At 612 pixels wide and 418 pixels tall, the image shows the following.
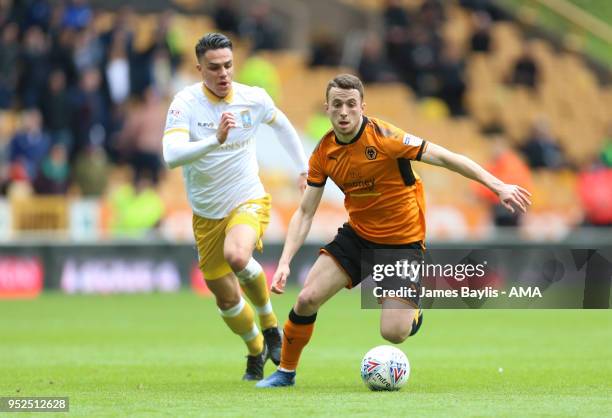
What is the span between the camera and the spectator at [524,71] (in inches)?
1202

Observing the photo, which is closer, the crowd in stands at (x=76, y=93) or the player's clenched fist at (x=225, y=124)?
the player's clenched fist at (x=225, y=124)

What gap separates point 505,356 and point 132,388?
4.35 metres

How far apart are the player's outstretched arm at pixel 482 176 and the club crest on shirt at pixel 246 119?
1906 mm

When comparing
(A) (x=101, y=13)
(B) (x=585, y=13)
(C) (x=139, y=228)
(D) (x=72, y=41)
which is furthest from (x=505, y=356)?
(B) (x=585, y=13)

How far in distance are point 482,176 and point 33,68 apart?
15.6 metres

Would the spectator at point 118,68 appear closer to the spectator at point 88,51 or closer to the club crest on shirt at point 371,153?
Answer: the spectator at point 88,51

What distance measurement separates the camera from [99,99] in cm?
2319

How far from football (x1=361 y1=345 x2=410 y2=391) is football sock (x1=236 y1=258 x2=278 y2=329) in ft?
4.52

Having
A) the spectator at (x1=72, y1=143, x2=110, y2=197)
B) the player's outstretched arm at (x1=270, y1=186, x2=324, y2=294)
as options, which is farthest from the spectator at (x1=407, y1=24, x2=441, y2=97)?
the player's outstretched arm at (x1=270, y1=186, x2=324, y2=294)

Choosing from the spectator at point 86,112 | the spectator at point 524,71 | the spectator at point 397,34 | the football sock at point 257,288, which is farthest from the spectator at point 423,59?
the football sock at point 257,288

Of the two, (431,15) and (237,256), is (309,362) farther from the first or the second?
(431,15)

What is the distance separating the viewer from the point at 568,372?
11.2m

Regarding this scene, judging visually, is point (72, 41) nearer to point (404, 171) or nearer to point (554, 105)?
point (554, 105)

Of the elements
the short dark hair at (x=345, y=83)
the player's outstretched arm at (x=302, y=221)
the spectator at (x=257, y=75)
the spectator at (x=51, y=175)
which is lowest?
the player's outstretched arm at (x=302, y=221)
